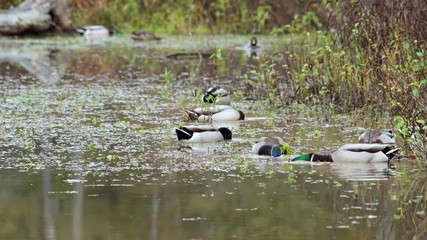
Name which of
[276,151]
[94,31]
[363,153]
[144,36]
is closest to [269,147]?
[276,151]

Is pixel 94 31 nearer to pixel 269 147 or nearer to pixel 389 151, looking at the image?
pixel 269 147

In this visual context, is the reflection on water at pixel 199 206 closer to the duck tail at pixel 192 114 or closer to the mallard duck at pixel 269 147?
the mallard duck at pixel 269 147

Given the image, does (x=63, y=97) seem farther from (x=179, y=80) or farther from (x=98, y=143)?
(x=98, y=143)

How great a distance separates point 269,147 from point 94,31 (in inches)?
747

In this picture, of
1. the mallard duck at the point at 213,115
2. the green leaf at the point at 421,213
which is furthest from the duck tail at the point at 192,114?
the green leaf at the point at 421,213

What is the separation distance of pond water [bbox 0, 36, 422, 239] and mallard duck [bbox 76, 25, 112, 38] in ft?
39.6

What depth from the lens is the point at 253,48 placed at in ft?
75.5

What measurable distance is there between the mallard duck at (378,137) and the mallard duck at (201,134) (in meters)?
1.30

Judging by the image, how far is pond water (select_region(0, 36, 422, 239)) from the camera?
21.9ft

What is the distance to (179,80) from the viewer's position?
55.8 feet

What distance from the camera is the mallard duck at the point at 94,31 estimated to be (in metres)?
27.8

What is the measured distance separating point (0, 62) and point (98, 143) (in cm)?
1080

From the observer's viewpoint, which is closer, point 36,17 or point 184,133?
point 184,133

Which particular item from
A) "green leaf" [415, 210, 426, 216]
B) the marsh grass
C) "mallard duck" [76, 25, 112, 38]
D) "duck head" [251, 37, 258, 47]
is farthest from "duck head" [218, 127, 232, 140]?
"mallard duck" [76, 25, 112, 38]
